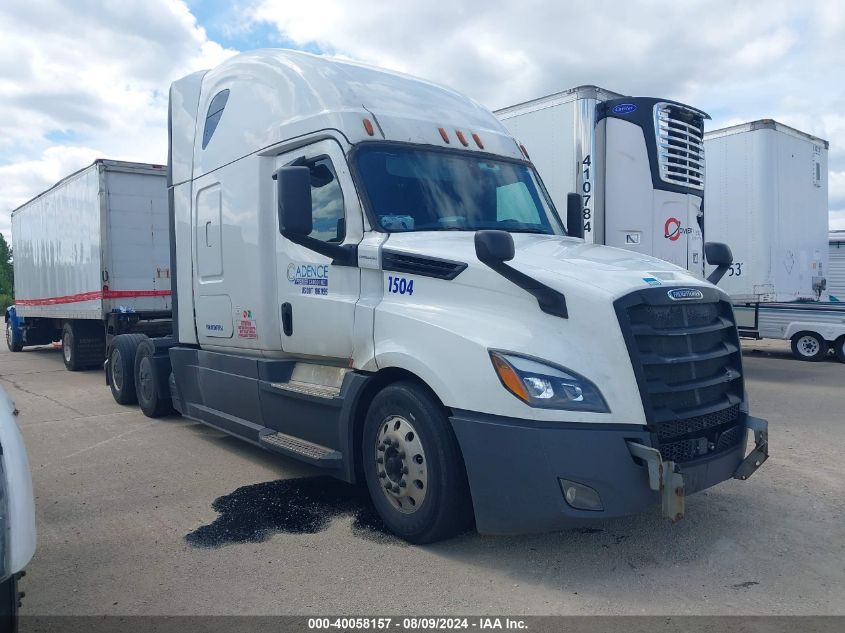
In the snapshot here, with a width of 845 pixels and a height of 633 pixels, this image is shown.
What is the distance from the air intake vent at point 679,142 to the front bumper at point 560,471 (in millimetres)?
7036

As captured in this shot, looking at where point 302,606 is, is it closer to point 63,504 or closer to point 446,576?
point 446,576

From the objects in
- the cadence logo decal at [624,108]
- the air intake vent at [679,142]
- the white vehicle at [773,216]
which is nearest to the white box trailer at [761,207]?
the white vehicle at [773,216]

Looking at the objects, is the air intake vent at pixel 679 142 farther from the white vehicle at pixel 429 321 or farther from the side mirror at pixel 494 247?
the side mirror at pixel 494 247

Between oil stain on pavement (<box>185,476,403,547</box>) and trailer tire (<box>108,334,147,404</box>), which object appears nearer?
oil stain on pavement (<box>185,476,403,547</box>)

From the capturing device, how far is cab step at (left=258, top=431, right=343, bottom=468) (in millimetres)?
5004

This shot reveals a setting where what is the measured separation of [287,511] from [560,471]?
2.33 metres

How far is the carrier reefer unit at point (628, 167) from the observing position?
994 cm

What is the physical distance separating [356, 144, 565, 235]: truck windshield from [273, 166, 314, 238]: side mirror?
41cm

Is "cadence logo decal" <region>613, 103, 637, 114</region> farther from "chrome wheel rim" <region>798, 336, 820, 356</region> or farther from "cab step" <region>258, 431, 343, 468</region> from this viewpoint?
"chrome wheel rim" <region>798, 336, 820, 356</region>

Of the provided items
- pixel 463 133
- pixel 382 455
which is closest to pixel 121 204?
pixel 463 133

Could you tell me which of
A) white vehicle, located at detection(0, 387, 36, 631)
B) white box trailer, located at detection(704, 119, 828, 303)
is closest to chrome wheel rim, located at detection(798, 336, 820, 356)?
white box trailer, located at detection(704, 119, 828, 303)

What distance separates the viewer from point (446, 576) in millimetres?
4070

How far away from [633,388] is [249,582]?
2388mm

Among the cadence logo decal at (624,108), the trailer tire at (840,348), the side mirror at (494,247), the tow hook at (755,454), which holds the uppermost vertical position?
the cadence logo decal at (624,108)
